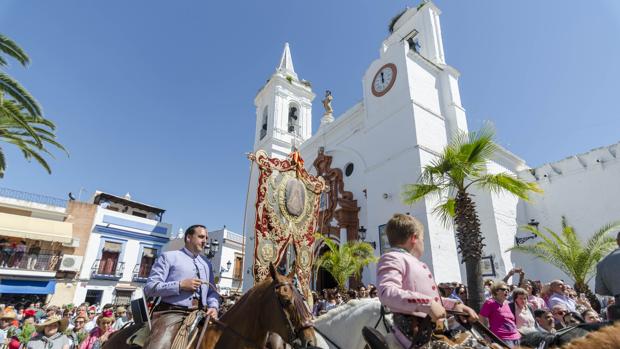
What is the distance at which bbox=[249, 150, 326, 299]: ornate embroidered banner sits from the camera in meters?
9.81

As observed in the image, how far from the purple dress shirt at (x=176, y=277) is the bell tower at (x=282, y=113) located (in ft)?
60.8

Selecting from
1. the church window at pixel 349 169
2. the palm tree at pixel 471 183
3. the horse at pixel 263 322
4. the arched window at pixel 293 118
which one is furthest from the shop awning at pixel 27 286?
the palm tree at pixel 471 183

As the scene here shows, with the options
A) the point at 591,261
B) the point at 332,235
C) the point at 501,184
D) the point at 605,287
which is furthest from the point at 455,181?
the point at 332,235

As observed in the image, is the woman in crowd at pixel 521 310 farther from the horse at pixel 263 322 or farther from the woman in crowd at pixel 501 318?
the horse at pixel 263 322

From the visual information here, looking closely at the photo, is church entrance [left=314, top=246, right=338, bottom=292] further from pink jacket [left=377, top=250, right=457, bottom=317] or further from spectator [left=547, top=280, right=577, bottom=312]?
pink jacket [left=377, top=250, right=457, bottom=317]

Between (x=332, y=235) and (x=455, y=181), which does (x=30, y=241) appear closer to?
(x=332, y=235)

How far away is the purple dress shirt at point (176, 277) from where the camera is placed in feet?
9.82

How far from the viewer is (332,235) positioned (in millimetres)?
16562

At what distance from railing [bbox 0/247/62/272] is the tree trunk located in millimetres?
25615

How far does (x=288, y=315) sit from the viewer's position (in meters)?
2.88

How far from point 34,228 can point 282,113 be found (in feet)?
60.7

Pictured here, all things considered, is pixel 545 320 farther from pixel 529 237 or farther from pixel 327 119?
pixel 327 119

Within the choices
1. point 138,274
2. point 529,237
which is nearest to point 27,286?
point 138,274

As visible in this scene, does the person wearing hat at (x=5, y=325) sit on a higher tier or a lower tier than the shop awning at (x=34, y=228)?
lower
